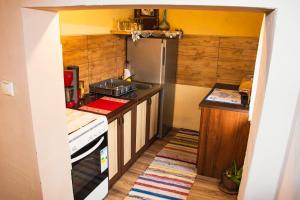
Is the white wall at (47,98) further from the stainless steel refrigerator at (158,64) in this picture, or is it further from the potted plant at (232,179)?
the stainless steel refrigerator at (158,64)

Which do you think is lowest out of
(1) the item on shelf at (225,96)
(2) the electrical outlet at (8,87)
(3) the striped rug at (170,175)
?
(3) the striped rug at (170,175)

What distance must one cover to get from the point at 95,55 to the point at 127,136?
1.11 metres

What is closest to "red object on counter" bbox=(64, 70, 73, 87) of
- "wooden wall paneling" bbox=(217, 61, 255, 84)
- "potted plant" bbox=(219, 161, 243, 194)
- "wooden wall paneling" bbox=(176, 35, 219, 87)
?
"potted plant" bbox=(219, 161, 243, 194)

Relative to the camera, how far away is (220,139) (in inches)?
104

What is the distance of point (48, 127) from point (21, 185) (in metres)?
0.47

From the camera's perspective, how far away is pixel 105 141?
2223 mm

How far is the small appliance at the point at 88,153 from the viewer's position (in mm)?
1867

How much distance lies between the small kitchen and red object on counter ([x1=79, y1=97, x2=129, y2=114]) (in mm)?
10

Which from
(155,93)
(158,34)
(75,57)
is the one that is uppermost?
(158,34)

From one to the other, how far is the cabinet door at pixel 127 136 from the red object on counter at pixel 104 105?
0.15m

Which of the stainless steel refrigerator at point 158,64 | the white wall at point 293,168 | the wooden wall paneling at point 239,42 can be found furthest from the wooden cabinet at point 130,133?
the white wall at point 293,168

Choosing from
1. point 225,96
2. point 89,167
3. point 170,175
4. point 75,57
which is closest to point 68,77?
point 75,57

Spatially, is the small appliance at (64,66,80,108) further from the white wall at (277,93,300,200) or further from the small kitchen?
the white wall at (277,93,300,200)

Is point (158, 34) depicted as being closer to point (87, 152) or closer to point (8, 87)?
point (87, 152)
